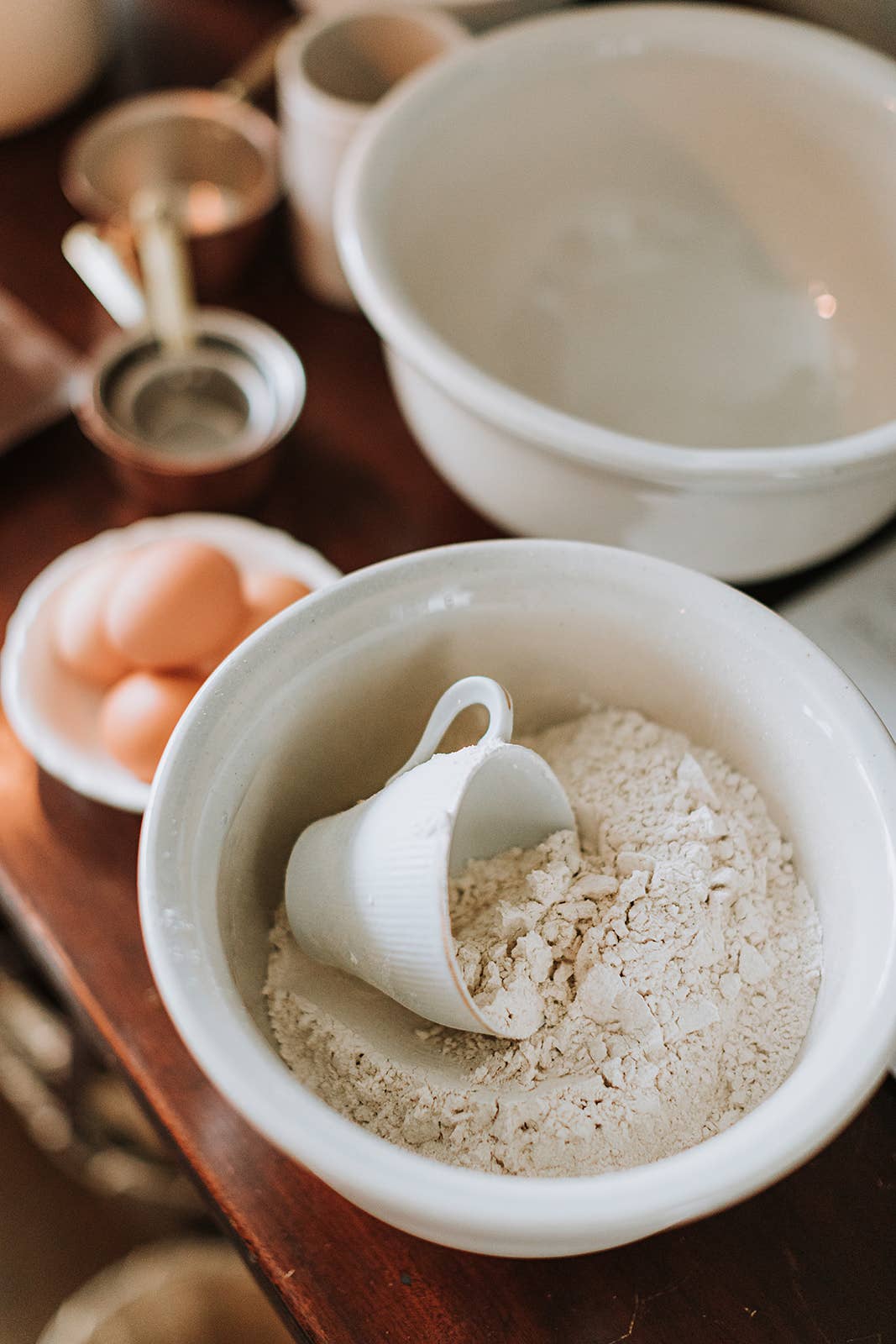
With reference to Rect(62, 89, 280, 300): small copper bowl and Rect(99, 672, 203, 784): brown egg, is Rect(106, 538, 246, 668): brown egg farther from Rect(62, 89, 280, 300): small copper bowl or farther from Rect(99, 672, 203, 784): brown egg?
Rect(62, 89, 280, 300): small copper bowl

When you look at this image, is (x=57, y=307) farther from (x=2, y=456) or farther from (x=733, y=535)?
(x=733, y=535)

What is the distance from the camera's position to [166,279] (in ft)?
2.18

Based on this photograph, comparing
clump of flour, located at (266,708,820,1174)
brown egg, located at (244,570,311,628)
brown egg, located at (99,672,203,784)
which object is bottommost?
clump of flour, located at (266,708,820,1174)

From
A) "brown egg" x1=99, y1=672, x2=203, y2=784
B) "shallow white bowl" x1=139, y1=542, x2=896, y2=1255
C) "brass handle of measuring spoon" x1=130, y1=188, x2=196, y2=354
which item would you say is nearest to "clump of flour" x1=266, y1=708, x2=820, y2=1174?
"shallow white bowl" x1=139, y1=542, x2=896, y2=1255

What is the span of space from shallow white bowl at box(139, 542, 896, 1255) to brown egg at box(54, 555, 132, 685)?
0.16 metres

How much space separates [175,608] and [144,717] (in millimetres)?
55

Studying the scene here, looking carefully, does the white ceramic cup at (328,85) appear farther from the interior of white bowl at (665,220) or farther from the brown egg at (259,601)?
the brown egg at (259,601)

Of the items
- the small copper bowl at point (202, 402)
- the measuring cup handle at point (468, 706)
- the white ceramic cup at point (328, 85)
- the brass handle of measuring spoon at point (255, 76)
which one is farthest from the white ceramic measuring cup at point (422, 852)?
the brass handle of measuring spoon at point (255, 76)

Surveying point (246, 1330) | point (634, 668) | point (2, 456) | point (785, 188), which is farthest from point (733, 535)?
point (246, 1330)

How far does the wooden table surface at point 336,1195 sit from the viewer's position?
1.37ft

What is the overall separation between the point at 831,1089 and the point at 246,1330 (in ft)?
2.29

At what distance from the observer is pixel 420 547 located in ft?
2.11

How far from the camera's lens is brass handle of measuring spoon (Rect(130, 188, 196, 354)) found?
0.65 meters

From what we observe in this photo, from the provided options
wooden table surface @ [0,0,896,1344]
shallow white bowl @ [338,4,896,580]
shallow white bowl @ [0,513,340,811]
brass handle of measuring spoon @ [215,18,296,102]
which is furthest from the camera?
brass handle of measuring spoon @ [215,18,296,102]
